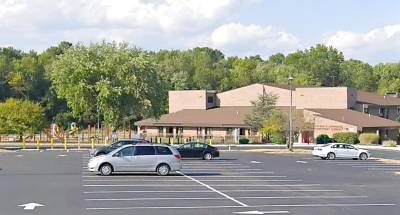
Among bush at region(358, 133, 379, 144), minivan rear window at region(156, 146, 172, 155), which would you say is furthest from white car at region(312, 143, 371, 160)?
bush at region(358, 133, 379, 144)

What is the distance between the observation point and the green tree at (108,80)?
7225 cm

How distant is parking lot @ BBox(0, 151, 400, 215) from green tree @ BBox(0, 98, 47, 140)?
3801 centimetres

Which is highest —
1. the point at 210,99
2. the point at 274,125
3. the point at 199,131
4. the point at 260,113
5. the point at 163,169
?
the point at 210,99

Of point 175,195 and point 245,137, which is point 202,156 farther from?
point 245,137

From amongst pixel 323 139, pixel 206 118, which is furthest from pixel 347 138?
pixel 206 118

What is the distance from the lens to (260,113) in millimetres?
86562

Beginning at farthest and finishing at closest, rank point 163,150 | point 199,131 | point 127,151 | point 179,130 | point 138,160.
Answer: point 179,130
point 199,131
point 163,150
point 127,151
point 138,160

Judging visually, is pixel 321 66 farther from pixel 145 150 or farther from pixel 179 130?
pixel 145 150

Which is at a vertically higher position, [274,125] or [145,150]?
[274,125]

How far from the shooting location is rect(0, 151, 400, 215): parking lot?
21.3m

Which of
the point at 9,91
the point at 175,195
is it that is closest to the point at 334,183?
the point at 175,195

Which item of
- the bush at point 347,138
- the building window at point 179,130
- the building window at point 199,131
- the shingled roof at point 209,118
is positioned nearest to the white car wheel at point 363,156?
the bush at point 347,138

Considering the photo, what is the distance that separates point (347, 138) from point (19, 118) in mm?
34783

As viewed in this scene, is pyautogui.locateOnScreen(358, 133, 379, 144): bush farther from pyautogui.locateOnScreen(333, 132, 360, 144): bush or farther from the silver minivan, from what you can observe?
the silver minivan
